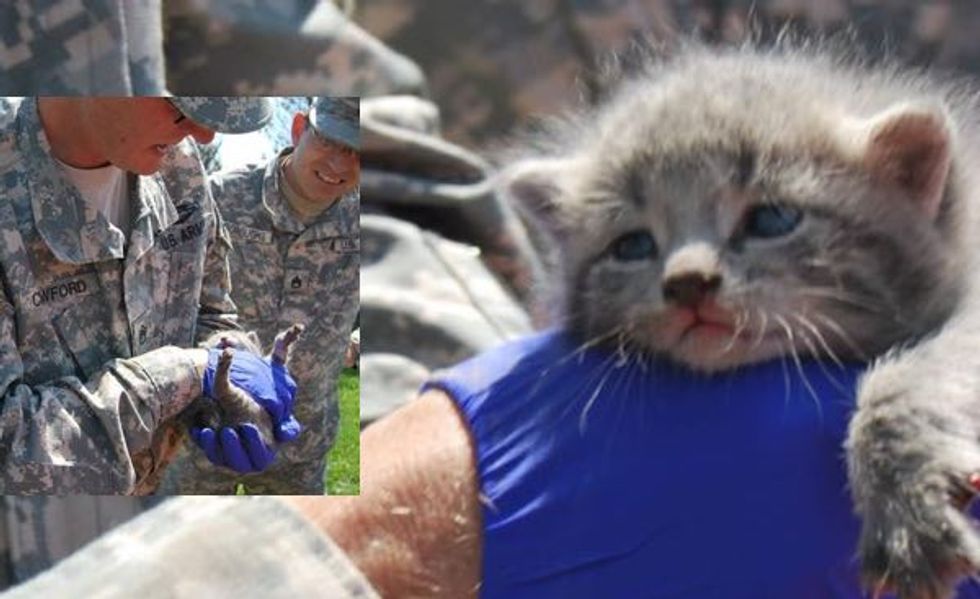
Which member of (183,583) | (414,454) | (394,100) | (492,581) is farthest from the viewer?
(394,100)

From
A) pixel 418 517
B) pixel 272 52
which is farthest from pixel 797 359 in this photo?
pixel 272 52

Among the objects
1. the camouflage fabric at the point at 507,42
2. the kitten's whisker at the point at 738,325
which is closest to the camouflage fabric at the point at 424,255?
the camouflage fabric at the point at 507,42

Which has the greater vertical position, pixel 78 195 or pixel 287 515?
pixel 78 195

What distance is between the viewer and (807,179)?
1.85 metres

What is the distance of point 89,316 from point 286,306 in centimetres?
23

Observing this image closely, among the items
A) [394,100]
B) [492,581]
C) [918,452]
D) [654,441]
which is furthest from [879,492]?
[394,100]

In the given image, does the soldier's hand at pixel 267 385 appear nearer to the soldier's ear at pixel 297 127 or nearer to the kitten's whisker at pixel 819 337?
the soldier's ear at pixel 297 127

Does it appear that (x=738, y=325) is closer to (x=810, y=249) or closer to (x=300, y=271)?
(x=810, y=249)

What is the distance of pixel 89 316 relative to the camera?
1.64 metres

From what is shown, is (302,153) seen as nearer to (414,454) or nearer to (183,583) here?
(414,454)

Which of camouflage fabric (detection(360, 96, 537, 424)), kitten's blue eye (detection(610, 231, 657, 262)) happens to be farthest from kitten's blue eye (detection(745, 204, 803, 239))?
camouflage fabric (detection(360, 96, 537, 424))

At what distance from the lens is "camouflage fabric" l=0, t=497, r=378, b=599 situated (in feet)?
5.06

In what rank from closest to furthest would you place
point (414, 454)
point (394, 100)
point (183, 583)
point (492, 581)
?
point (183, 583) < point (492, 581) < point (414, 454) < point (394, 100)

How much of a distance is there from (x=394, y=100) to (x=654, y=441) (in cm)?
298
